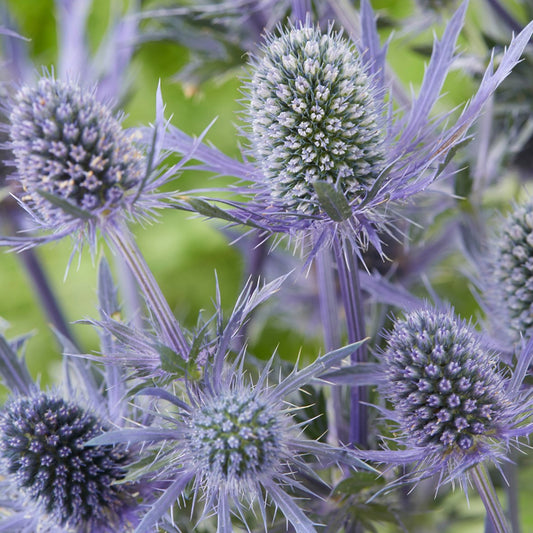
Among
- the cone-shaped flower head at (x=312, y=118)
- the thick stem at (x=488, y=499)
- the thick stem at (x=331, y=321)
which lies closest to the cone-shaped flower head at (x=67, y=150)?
the cone-shaped flower head at (x=312, y=118)

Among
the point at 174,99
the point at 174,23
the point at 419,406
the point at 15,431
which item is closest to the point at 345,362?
the point at 419,406

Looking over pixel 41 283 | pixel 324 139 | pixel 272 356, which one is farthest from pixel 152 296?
pixel 41 283

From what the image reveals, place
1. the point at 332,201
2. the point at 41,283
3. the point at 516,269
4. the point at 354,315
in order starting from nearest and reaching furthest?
the point at 332,201 < the point at 354,315 < the point at 516,269 < the point at 41,283

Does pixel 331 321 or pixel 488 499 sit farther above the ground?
pixel 331 321

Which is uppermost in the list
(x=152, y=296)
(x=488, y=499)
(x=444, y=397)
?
(x=152, y=296)

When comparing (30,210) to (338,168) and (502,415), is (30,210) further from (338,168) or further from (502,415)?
(502,415)

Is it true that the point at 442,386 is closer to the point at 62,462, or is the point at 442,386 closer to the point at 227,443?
the point at 227,443
